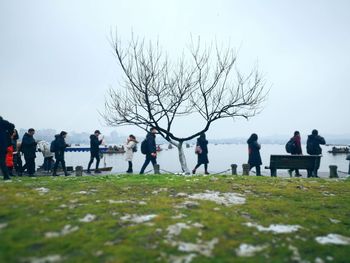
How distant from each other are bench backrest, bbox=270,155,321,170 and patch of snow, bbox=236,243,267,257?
10.6 meters

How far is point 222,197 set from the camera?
7.47m

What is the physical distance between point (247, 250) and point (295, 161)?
435 inches

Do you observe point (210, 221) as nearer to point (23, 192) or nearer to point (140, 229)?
point (140, 229)

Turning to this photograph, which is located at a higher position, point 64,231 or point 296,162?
point 296,162

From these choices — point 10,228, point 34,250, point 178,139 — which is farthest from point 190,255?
point 178,139

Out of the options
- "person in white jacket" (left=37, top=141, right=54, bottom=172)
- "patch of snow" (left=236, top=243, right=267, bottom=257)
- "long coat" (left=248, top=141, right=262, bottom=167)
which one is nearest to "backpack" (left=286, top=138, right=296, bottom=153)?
"long coat" (left=248, top=141, right=262, bottom=167)

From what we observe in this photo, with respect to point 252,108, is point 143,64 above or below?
above

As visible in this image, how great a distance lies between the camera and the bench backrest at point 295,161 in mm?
14078

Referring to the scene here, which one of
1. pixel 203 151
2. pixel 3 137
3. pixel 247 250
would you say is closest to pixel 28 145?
pixel 3 137

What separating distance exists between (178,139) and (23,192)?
11.0m

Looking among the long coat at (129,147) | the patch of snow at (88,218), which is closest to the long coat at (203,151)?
the long coat at (129,147)

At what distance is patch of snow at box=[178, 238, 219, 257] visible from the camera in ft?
13.8

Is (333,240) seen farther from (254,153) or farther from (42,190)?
(254,153)

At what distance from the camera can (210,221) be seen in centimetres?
538
